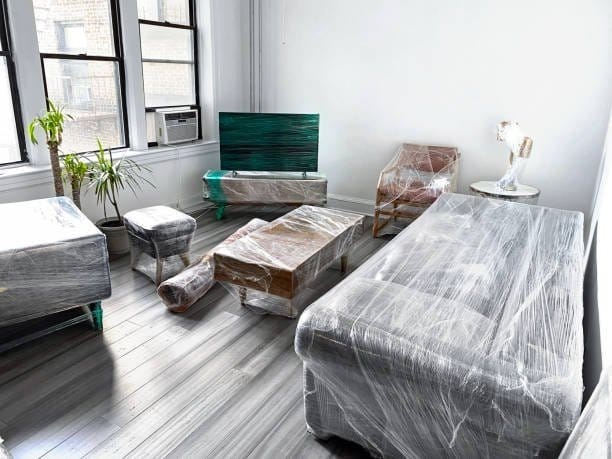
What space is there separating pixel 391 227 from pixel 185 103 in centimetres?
236

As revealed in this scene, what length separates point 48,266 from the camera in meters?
2.09

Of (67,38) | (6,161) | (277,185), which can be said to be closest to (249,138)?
(277,185)

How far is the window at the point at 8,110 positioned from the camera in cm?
293

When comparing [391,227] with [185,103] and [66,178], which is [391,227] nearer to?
[185,103]

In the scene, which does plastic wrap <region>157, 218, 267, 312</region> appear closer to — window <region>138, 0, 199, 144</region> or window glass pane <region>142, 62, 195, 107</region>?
window <region>138, 0, 199, 144</region>

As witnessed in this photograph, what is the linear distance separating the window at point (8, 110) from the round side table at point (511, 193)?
332 cm

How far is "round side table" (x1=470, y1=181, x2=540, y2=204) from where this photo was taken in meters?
3.22

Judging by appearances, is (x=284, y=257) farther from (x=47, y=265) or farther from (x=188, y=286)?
(x=47, y=265)

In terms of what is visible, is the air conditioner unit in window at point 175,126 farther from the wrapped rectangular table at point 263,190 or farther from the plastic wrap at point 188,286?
the plastic wrap at point 188,286

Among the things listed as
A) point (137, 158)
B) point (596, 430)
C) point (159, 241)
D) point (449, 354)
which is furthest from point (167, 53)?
point (596, 430)

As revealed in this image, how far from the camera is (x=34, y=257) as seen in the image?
6.70ft

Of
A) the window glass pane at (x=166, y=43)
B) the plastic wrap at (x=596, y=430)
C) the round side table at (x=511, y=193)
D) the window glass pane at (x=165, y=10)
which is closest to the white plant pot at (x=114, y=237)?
the window glass pane at (x=166, y=43)

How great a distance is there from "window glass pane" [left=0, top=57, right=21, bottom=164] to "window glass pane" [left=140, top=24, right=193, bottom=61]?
122 cm

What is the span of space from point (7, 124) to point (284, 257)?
222 centimetres
